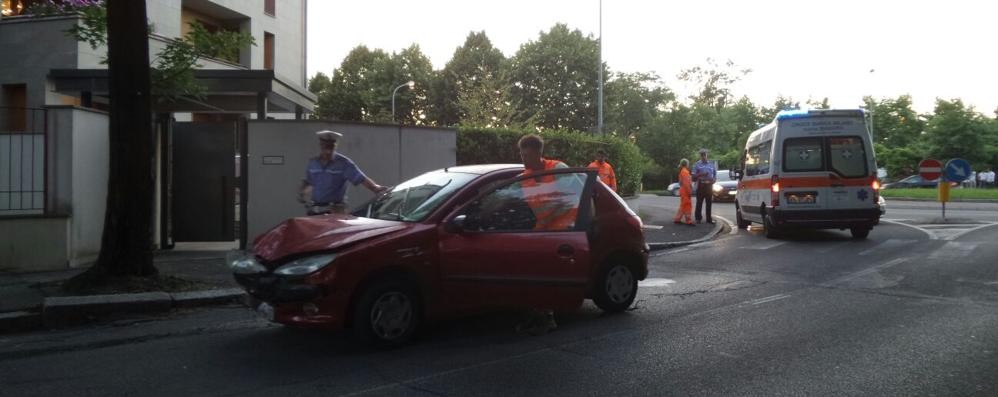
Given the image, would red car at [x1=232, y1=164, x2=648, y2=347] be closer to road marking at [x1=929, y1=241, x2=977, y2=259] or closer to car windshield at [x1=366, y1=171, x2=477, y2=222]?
car windshield at [x1=366, y1=171, x2=477, y2=222]

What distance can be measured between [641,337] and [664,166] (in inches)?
2024

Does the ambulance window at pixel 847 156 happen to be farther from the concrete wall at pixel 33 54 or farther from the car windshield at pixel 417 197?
the concrete wall at pixel 33 54

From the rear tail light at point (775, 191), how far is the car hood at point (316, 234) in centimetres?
994

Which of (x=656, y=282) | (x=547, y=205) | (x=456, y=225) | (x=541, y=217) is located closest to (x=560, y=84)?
(x=656, y=282)

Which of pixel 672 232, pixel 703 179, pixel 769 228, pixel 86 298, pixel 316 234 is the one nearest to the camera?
pixel 316 234

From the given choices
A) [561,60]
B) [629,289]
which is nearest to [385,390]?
[629,289]

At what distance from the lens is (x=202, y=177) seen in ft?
37.8

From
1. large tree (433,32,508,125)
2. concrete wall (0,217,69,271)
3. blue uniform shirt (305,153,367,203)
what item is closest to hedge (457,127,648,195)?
blue uniform shirt (305,153,367,203)

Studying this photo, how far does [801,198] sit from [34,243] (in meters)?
12.1

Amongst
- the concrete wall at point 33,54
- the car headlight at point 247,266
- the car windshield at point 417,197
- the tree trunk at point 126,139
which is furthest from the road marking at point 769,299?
the concrete wall at point 33,54

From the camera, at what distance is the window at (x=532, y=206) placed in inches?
242

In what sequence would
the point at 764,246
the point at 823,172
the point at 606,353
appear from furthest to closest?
the point at 823,172 → the point at 764,246 → the point at 606,353

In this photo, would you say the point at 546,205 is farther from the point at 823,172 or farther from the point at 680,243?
the point at 823,172

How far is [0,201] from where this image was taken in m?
9.38
